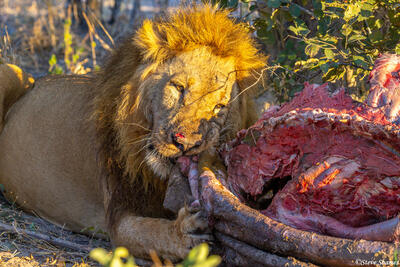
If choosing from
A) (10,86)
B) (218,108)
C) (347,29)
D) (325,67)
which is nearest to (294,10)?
(347,29)

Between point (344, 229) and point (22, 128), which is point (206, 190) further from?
point (22, 128)

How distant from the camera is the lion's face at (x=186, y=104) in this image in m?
3.04

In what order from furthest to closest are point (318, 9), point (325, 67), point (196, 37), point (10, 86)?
point (10, 86)
point (318, 9)
point (325, 67)
point (196, 37)

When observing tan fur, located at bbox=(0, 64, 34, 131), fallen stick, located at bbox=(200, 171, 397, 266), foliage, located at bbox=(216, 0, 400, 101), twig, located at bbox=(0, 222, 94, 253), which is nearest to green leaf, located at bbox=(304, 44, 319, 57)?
foliage, located at bbox=(216, 0, 400, 101)

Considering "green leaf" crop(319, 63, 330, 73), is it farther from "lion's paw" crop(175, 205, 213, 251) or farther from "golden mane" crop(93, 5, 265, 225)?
"lion's paw" crop(175, 205, 213, 251)

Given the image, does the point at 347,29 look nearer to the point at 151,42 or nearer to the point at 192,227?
the point at 151,42

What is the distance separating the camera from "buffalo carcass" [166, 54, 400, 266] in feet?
7.68

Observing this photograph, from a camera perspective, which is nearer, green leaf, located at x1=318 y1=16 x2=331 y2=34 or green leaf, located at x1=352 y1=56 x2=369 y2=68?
green leaf, located at x1=352 y1=56 x2=369 y2=68

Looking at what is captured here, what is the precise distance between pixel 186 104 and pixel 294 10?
1273 mm

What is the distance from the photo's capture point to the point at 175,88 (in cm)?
325

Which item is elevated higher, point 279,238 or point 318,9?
point 318,9

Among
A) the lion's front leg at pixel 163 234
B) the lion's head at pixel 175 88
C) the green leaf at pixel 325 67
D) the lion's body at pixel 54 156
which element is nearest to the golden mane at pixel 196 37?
the lion's head at pixel 175 88

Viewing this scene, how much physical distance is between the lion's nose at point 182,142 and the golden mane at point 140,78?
1.36ft

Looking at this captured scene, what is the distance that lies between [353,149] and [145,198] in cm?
138
